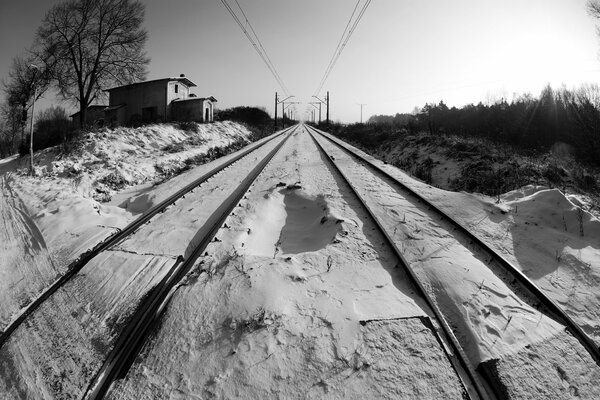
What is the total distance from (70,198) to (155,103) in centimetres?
3188

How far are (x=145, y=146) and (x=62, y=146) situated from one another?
358 centimetres

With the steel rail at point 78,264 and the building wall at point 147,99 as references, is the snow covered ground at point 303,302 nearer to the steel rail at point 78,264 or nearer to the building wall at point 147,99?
the steel rail at point 78,264

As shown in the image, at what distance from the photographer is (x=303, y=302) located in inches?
126

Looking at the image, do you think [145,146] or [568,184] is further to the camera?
[145,146]

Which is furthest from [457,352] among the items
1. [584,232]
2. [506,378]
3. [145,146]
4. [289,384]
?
[145,146]

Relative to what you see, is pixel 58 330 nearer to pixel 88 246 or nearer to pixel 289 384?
pixel 88 246

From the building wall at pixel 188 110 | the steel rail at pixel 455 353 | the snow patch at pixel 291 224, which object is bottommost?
the steel rail at pixel 455 353

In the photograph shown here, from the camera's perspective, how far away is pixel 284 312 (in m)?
3.00

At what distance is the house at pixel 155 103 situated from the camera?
3388 cm

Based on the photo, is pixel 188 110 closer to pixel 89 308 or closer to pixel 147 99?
pixel 147 99

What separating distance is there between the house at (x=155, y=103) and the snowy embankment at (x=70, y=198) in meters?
20.9

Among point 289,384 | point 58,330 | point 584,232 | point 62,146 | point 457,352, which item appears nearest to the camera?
point 289,384

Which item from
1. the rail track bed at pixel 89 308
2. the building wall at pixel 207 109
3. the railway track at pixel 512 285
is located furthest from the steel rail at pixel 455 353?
the building wall at pixel 207 109

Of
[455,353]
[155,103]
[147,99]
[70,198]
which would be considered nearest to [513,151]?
[455,353]
